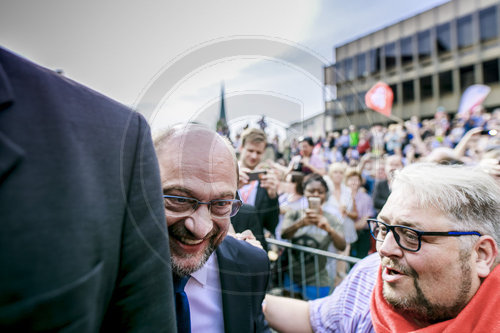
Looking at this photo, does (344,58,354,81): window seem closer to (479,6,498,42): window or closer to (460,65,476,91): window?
(460,65,476,91): window

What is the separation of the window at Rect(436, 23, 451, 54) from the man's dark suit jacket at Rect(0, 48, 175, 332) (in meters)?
34.4

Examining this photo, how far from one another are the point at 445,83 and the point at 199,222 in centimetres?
3453

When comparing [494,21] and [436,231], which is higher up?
[494,21]

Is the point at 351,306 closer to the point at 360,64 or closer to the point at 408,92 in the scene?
the point at 360,64

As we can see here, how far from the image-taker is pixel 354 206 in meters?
3.86

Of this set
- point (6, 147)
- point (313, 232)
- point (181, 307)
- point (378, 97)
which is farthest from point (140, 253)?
point (378, 97)

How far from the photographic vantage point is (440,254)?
134 centimetres

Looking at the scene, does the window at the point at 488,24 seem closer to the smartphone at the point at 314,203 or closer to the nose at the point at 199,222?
the smartphone at the point at 314,203

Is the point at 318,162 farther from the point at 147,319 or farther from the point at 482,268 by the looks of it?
the point at 147,319

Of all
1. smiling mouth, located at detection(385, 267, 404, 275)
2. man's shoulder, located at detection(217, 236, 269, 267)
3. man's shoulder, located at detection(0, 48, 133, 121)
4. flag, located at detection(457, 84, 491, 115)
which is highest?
flag, located at detection(457, 84, 491, 115)

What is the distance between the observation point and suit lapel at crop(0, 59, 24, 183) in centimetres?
45

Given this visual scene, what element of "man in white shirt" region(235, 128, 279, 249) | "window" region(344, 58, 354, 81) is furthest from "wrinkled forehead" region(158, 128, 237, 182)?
"window" region(344, 58, 354, 81)

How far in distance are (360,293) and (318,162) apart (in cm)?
93

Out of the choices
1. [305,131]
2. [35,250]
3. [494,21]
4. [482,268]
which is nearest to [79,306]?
[35,250]
